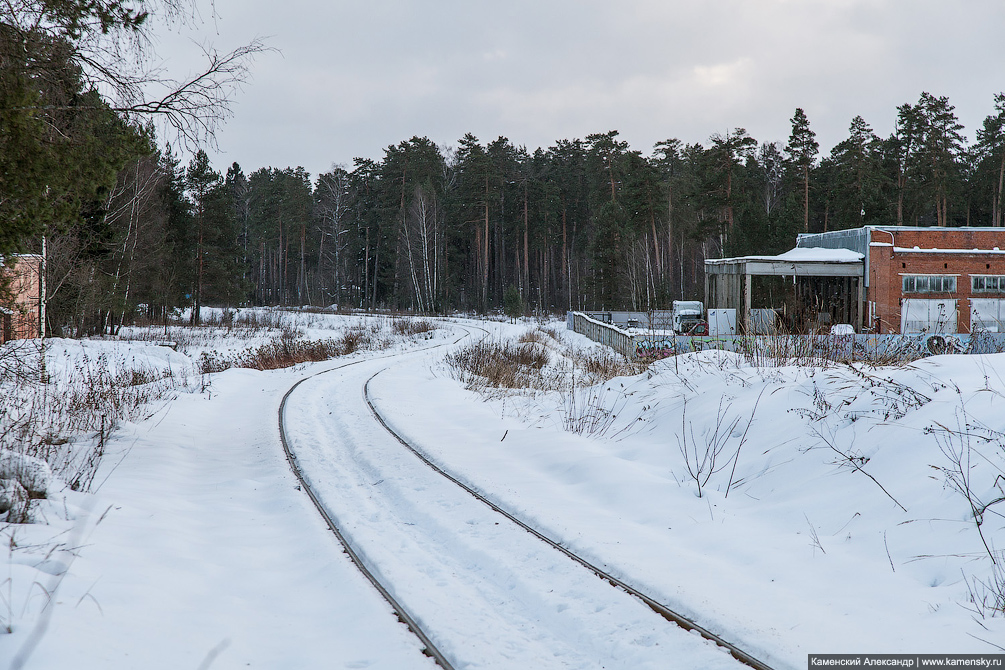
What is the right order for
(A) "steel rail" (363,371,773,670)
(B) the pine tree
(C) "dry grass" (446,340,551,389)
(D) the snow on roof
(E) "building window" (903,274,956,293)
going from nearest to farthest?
(A) "steel rail" (363,371,773,670) < (C) "dry grass" (446,340,551,389) < (D) the snow on roof < (E) "building window" (903,274,956,293) < (B) the pine tree

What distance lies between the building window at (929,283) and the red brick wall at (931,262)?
0.20 m

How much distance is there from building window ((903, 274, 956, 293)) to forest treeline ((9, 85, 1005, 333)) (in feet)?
41.5

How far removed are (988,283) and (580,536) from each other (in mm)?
35610

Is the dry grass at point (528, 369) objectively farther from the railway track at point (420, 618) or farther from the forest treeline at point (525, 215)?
the forest treeline at point (525, 215)

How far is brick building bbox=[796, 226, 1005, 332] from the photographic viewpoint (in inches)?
1238

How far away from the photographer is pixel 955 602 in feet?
14.0

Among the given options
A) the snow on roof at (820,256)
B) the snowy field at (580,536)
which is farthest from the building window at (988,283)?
the snowy field at (580,536)

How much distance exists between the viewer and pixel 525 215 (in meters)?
66.9

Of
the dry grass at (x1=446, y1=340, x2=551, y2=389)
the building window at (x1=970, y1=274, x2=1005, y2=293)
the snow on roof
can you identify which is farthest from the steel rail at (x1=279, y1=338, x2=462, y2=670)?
the building window at (x1=970, y1=274, x2=1005, y2=293)

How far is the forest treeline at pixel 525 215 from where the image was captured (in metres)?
42.9

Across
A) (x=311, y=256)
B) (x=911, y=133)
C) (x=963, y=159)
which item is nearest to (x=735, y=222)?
(x=911, y=133)

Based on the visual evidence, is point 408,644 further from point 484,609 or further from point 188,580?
point 188,580

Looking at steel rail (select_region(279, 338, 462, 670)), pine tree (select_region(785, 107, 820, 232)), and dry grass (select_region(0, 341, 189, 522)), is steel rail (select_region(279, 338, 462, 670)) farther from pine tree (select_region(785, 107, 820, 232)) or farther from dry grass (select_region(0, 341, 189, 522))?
pine tree (select_region(785, 107, 820, 232))

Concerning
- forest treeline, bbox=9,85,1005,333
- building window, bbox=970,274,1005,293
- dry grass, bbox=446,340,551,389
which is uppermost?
forest treeline, bbox=9,85,1005,333
